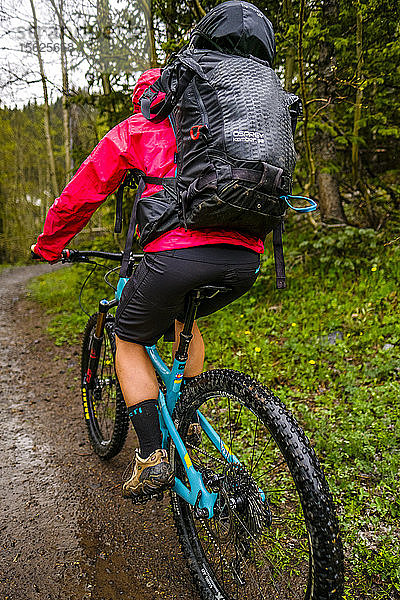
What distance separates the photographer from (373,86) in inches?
232

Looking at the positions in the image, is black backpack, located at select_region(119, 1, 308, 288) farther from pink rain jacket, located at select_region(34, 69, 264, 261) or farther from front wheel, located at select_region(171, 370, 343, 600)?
front wheel, located at select_region(171, 370, 343, 600)

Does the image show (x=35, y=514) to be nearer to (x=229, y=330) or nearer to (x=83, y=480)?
(x=83, y=480)

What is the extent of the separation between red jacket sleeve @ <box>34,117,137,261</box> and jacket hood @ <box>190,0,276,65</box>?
536mm

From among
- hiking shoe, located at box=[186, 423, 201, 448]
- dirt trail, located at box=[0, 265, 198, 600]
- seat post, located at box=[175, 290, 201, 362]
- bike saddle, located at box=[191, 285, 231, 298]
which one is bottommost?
dirt trail, located at box=[0, 265, 198, 600]

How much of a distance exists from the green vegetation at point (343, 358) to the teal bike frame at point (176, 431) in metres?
0.85

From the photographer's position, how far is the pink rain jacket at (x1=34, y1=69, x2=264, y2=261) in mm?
2004

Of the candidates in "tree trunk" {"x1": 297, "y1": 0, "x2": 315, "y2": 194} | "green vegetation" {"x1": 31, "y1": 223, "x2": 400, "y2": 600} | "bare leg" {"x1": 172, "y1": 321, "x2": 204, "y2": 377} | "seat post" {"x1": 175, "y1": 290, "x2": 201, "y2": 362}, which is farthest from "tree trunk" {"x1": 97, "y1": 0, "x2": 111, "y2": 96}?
"seat post" {"x1": 175, "y1": 290, "x2": 201, "y2": 362}

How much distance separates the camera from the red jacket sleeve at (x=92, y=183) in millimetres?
2154

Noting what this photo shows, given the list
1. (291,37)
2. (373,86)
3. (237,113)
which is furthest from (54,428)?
(373,86)

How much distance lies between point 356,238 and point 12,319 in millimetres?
6322

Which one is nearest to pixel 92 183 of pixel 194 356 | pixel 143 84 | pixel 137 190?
pixel 137 190

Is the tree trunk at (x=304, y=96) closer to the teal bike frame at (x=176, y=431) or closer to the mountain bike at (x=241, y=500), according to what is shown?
the mountain bike at (x=241, y=500)

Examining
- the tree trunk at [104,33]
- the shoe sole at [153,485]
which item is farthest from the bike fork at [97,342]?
the tree trunk at [104,33]

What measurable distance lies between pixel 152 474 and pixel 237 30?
205 cm
